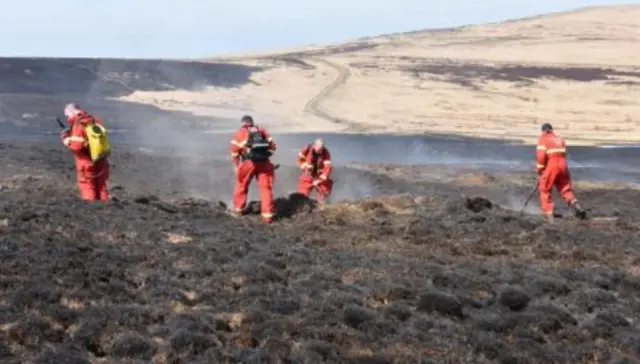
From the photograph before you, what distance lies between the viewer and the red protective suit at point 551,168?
1694 centimetres

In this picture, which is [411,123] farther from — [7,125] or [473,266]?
[473,266]

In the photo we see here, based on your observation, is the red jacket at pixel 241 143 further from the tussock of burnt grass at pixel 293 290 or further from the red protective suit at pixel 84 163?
the red protective suit at pixel 84 163

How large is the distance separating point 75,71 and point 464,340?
5453 cm

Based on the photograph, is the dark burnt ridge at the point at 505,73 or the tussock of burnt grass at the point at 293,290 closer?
the tussock of burnt grass at the point at 293,290

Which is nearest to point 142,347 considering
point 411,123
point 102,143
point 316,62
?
point 102,143

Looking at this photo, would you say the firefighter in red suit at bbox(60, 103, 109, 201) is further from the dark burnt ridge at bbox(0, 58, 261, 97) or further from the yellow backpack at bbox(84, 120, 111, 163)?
the dark burnt ridge at bbox(0, 58, 261, 97)

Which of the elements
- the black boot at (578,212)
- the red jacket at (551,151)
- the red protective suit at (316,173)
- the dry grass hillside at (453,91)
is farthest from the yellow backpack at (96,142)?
the dry grass hillside at (453,91)

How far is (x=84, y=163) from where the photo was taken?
14.3 meters

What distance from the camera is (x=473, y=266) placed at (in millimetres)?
12031

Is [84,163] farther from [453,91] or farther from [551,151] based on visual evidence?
[453,91]

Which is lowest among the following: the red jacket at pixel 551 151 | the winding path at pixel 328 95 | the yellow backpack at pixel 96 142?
the winding path at pixel 328 95

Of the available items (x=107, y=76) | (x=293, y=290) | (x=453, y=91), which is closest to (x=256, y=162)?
(x=293, y=290)

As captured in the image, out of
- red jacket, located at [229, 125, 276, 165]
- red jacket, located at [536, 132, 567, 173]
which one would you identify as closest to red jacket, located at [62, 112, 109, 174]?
red jacket, located at [229, 125, 276, 165]

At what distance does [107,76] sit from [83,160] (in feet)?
156
